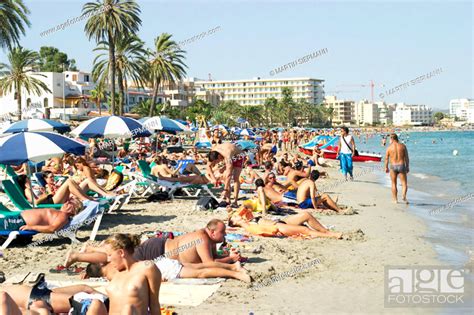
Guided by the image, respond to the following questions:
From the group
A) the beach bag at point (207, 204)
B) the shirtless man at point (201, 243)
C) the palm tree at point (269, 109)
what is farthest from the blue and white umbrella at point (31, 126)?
the palm tree at point (269, 109)

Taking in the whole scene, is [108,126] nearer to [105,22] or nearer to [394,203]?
[394,203]

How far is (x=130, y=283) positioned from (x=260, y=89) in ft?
551

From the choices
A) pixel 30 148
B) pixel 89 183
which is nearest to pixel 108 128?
pixel 89 183

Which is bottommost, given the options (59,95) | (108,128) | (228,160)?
(228,160)

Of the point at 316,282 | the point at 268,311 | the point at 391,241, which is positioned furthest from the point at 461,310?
the point at 391,241

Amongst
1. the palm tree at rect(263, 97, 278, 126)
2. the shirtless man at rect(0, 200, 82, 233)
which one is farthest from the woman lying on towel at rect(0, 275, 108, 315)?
the palm tree at rect(263, 97, 278, 126)

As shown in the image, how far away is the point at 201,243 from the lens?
255 inches

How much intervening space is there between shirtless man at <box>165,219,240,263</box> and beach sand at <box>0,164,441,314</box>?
446 millimetres

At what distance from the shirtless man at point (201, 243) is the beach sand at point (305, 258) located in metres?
0.45

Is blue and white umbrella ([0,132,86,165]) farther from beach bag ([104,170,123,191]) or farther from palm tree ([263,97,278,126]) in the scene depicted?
palm tree ([263,97,278,126])

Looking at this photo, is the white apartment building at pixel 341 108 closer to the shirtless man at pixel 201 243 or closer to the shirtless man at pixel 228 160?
the shirtless man at pixel 228 160

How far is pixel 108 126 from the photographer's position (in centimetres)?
1420

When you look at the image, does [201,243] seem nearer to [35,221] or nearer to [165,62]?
[35,221]

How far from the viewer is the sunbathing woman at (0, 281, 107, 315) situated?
14.2 ft
